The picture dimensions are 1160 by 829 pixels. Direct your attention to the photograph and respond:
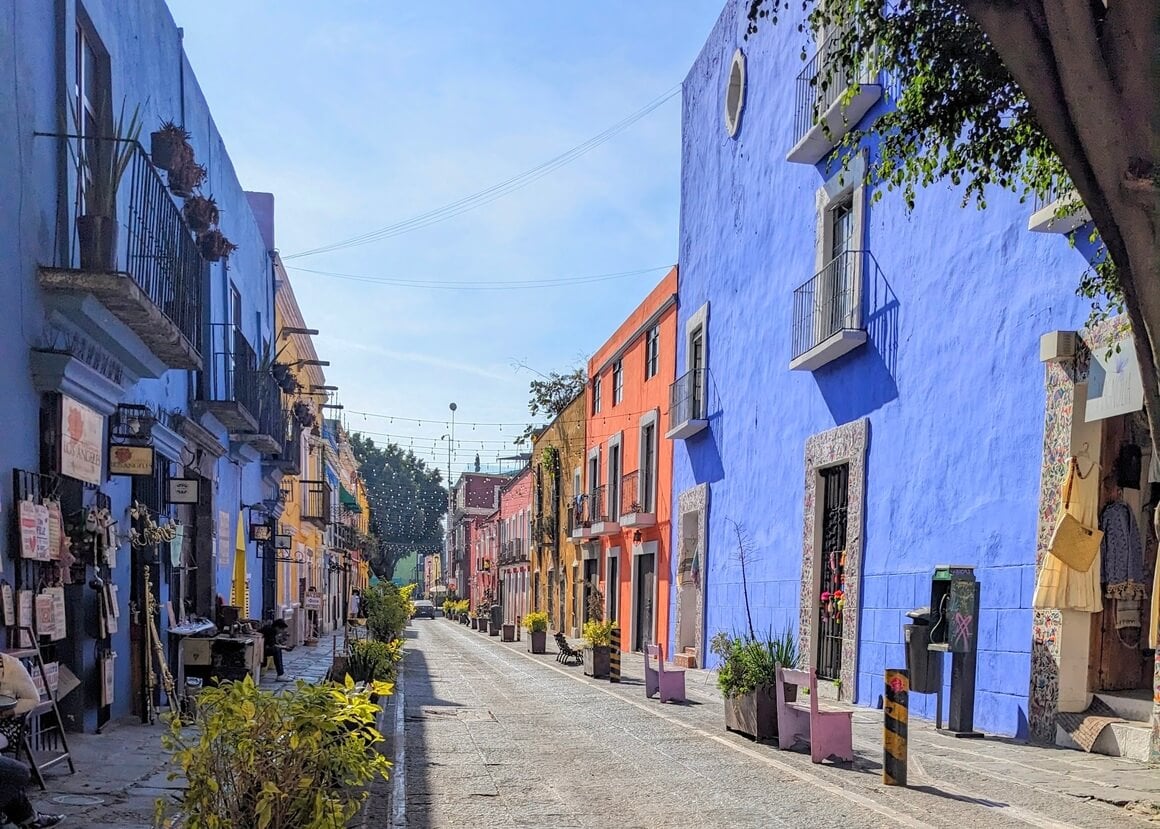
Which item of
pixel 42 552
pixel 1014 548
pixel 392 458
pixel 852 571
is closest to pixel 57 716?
pixel 42 552

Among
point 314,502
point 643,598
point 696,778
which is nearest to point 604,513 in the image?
point 643,598

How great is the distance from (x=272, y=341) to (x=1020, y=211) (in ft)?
48.2

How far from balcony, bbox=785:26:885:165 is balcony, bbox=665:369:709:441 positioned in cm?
600

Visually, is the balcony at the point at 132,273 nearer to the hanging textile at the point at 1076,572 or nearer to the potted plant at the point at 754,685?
the potted plant at the point at 754,685

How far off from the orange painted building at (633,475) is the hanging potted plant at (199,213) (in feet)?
38.3

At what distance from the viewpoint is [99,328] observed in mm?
8406

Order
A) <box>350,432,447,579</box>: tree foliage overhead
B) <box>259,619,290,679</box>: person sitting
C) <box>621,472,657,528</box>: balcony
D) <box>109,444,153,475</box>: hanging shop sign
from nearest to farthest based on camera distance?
<box>109,444,153,475</box>: hanging shop sign → <box>259,619,290,679</box>: person sitting → <box>621,472,657,528</box>: balcony → <box>350,432,447,579</box>: tree foliage overhead

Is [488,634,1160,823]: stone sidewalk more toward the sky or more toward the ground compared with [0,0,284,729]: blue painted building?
more toward the ground

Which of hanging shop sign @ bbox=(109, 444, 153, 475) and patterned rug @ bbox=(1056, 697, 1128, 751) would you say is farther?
hanging shop sign @ bbox=(109, 444, 153, 475)

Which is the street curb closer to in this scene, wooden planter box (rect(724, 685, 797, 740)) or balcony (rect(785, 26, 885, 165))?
wooden planter box (rect(724, 685, 797, 740))

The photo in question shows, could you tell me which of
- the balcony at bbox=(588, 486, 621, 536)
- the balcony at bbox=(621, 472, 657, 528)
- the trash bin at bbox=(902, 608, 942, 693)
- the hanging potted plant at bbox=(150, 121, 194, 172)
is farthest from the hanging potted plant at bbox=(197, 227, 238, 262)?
the balcony at bbox=(588, 486, 621, 536)

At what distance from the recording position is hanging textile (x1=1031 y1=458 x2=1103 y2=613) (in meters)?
8.59

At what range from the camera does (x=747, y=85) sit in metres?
17.4

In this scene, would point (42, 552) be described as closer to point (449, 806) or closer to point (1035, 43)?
point (449, 806)
